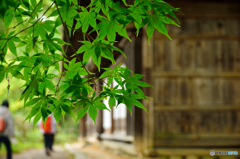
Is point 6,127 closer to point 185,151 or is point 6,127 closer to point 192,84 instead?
point 185,151

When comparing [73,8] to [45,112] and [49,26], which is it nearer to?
[49,26]

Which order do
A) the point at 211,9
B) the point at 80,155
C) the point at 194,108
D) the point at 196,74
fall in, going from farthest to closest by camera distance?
1. the point at 80,155
2. the point at 211,9
3. the point at 196,74
4. the point at 194,108

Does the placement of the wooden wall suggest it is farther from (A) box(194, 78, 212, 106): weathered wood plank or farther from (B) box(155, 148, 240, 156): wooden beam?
(B) box(155, 148, 240, 156): wooden beam

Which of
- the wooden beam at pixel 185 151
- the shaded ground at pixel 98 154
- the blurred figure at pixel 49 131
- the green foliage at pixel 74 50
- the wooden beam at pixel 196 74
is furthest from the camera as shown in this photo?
the blurred figure at pixel 49 131

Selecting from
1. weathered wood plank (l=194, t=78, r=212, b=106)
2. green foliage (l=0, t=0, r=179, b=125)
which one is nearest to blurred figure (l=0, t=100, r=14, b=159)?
weathered wood plank (l=194, t=78, r=212, b=106)

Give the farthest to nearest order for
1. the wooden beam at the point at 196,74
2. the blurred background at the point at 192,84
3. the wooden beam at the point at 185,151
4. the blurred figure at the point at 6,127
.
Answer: the blurred figure at the point at 6,127 < the wooden beam at the point at 196,74 < the blurred background at the point at 192,84 < the wooden beam at the point at 185,151

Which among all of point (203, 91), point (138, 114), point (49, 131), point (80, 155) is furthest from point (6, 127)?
point (203, 91)

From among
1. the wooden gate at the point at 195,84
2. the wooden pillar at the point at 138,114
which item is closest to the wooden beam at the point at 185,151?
the wooden gate at the point at 195,84

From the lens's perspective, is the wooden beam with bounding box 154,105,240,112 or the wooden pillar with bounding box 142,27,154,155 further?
the wooden beam with bounding box 154,105,240,112

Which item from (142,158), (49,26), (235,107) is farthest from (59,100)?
(235,107)

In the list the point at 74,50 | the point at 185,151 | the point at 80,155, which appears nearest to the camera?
the point at 74,50

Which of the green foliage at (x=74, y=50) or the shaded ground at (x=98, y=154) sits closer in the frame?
the green foliage at (x=74, y=50)

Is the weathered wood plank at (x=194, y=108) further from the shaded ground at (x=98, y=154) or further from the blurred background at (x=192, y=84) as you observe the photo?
the shaded ground at (x=98, y=154)

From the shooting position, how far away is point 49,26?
5.51 feet
